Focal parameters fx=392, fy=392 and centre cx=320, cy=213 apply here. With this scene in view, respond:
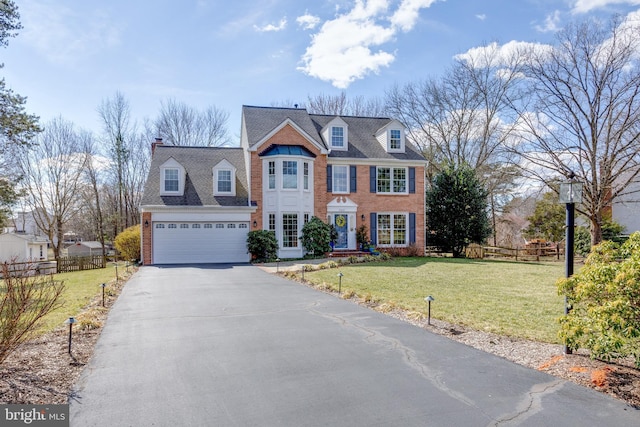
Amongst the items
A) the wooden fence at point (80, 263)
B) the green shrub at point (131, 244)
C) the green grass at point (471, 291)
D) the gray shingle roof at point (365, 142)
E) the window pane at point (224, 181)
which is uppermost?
the gray shingle roof at point (365, 142)

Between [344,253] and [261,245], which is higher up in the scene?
[261,245]

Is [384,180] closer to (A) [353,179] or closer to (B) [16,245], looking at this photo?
(A) [353,179]

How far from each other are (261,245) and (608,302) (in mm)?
17688

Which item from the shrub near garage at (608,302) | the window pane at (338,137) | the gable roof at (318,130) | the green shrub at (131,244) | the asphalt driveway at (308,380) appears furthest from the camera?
the window pane at (338,137)

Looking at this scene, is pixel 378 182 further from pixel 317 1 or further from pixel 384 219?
pixel 317 1

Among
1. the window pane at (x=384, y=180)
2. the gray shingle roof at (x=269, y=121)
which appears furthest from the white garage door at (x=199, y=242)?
the window pane at (x=384, y=180)

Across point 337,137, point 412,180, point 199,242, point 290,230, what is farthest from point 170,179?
point 412,180

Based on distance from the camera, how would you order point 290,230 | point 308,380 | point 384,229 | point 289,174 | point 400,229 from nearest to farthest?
point 308,380
point 289,174
point 290,230
point 384,229
point 400,229

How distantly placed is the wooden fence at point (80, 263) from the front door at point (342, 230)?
1492 cm

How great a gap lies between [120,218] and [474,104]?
33641 mm

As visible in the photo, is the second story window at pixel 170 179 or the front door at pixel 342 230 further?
the front door at pixel 342 230

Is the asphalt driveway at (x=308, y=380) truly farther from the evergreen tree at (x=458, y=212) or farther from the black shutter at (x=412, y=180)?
the evergreen tree at (x=458, y=212)

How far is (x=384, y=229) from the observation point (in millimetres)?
24297

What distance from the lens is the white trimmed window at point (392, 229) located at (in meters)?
24.2
